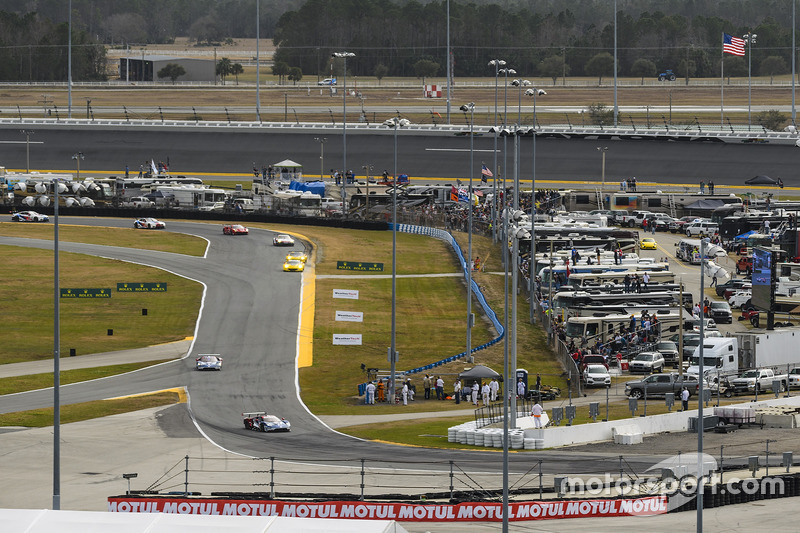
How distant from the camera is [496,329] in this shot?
6359 centimetres

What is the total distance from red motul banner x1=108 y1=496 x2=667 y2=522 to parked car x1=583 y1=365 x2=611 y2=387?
789 inches

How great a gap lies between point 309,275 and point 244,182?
140 ft

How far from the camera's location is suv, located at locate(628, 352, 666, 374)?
2119 inches

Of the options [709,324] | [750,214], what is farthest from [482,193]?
[709,324]

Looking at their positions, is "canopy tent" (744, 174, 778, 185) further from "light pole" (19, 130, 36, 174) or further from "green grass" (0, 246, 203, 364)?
"light pole" (19, 130, 36, 174)

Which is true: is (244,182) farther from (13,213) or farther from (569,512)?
(569,512)

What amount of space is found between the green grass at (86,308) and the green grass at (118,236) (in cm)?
519

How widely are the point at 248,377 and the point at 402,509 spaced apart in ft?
79.1

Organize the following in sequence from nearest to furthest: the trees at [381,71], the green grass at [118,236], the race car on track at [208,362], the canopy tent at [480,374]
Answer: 1. the canopy tent at [480,374]
2. the race car on track at [208,362]
3. the green grass at [118,236]
4. the trees at [381,71]

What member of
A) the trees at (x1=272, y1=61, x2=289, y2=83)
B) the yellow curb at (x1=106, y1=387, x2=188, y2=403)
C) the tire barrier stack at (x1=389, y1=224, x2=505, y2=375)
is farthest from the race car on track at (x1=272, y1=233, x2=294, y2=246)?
the trees at (x1=272, y1=61, x2=289, y2=83)

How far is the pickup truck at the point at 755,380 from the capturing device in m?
49.2

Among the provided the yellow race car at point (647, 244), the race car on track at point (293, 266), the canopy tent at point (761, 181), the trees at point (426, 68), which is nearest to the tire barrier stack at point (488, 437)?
the race car on track at point (293, 266)

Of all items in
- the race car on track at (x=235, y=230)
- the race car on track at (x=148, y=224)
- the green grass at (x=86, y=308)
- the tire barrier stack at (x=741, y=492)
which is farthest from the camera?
the race car on track at (x=148, y=224)

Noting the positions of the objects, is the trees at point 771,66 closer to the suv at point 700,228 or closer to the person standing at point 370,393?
the suv at point 700,228
